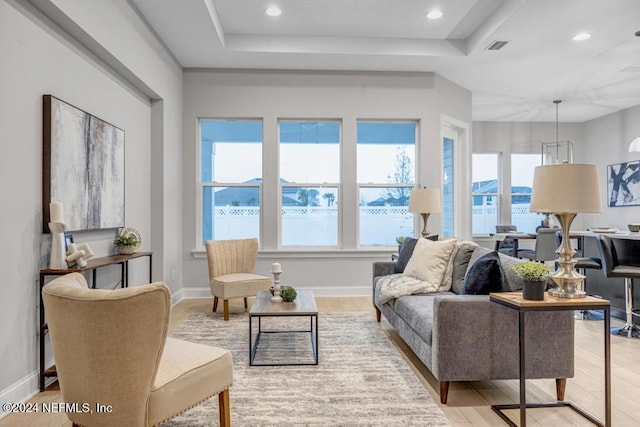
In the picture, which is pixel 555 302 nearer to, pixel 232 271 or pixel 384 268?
pixel 384 268

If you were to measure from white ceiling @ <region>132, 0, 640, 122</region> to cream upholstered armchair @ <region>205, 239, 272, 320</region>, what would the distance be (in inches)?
90.4

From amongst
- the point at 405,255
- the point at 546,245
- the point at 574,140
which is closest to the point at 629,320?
the point at 546,245

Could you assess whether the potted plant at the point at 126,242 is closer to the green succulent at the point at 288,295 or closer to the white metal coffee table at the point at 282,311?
the white metal coffee table at the point at 282,311

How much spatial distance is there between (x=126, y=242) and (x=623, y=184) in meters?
8.06

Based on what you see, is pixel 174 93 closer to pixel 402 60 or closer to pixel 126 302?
pixel 402 60

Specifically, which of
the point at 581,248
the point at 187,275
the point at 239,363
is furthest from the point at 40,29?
the point at 581,248

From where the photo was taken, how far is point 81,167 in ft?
10.1

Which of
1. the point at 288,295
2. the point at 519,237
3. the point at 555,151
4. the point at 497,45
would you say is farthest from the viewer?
the point at 555,151

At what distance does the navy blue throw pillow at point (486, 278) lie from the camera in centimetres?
250

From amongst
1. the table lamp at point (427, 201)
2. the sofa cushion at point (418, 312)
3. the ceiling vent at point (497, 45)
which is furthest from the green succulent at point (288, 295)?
the ceiling vent at point (497, 45)

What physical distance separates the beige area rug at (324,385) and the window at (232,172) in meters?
1.91

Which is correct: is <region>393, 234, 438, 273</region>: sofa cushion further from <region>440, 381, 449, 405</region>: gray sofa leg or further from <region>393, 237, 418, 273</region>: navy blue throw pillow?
<region>440, 381, 449, 405</region>: gray sofa leg

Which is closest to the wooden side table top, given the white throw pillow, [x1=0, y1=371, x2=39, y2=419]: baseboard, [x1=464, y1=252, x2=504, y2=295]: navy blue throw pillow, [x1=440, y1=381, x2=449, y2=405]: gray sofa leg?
[x1=464, y1=252, x2=504, y2=295]: navy blue throw pillow

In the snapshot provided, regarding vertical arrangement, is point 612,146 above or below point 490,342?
above
